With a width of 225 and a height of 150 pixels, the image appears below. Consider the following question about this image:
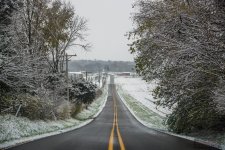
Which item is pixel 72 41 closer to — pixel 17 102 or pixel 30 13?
pixel 30 13

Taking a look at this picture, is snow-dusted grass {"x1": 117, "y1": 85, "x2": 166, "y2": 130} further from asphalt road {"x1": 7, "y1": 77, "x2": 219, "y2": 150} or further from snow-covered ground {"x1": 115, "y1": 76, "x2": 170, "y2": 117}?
asphalt road {"x1": 7, "y1": 77, "x2": 219, "y2": 150}

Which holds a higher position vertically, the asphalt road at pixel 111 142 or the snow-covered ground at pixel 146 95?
the asphalt road at pixel 111 142

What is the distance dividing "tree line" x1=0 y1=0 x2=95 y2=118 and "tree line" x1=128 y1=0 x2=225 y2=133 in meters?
5.50

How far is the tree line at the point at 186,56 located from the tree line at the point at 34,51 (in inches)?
217

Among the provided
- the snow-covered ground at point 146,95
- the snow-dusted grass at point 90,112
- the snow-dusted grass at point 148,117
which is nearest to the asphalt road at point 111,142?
the snow-covered ground at point 146,95

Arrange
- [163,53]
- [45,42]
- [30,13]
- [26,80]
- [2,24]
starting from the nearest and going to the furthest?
[2,24], [26,80], [163,53], [30,13], [45,42]

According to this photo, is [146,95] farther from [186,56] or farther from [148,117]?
[186,56]

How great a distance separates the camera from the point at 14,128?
651 inches

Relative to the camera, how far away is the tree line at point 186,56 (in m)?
12.1

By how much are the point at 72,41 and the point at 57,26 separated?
155 inches

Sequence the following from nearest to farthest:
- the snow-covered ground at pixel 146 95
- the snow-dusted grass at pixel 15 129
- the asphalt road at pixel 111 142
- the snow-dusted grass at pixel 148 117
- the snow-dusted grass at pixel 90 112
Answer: the asphalt road at pixel 111 142 → the snow-dusted grass at pixel 15 129 → the snow-covered ground at pixel 146 95 → the snow-dusted grass at pixel 148 117 → the snow-dusted grass at pixel 90 112

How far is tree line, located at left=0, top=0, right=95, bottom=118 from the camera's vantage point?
1397 centimetres

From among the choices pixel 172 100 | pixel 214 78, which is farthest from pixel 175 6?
pixel 172 100

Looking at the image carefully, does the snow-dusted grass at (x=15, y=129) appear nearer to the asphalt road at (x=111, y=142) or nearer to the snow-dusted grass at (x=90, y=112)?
the asphalt road at (x=111, y=142)
